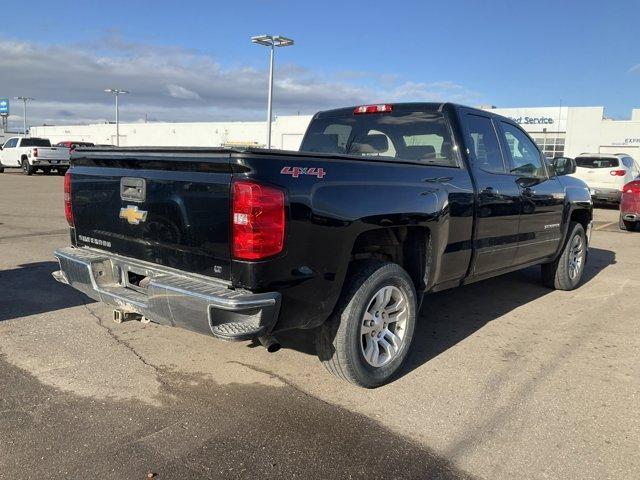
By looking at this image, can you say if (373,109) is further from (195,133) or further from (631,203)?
(195,133)

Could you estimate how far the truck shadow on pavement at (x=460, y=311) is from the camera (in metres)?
4.45

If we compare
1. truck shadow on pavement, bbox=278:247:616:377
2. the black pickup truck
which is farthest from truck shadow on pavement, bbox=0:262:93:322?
truck shadow on pavement, bbox=278:247:616:377

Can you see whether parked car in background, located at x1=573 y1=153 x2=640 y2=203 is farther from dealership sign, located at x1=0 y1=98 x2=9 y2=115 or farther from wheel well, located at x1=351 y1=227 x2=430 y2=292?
dealership sign, located at x1=0 y1=98 x2=9 y2=115

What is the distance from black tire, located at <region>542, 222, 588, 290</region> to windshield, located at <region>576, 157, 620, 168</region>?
12036 mm

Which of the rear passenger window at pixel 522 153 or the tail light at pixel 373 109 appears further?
the rear passenger window at pixel 522 153

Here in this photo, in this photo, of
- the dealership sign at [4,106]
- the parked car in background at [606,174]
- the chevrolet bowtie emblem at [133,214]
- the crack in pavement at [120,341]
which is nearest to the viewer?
the chevrolet bowtie emblem at [133,214]

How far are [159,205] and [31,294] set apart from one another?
3.32 meters

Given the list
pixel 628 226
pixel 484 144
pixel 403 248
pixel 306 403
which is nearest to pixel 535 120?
pixel 628 226

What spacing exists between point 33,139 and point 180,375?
3203cm

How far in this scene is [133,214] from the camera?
3469 millimetres

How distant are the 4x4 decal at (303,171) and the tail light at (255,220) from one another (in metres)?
0.13

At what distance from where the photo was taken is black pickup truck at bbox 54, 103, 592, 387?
294cm

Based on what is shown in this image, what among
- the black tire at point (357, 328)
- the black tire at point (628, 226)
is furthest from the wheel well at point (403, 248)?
the black tire at point (628, 226)

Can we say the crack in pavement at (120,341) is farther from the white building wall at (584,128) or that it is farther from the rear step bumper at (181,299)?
the white building wall at (584,128)
